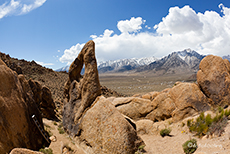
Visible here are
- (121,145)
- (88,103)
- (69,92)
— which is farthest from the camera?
(69,92)

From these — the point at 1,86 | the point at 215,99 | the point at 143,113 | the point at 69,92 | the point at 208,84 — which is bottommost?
the point at 143,113

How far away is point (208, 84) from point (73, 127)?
1110 centimetres

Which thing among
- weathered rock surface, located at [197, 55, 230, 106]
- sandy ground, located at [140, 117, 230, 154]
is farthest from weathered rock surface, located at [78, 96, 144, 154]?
weathered rock surface, located at [197, 55, 230, 106]

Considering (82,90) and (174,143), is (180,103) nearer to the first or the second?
(174,143)

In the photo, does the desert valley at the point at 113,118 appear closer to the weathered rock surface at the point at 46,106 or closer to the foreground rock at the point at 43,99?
the foreground rock at the point at 43,99

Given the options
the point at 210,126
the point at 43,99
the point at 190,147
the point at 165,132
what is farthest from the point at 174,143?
the point at 43,99

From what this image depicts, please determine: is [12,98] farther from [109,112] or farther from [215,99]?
[215,99]

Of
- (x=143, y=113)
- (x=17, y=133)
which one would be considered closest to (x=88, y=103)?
(x=17, y=133)

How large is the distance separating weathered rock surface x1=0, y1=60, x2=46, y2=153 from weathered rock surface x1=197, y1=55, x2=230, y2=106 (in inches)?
504

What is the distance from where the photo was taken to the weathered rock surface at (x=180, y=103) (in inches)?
455

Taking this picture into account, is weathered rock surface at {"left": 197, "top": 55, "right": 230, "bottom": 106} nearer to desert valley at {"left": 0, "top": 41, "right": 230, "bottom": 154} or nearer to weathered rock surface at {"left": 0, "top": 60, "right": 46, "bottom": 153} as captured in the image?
desert valley at {"left": 0, "top": 41, "right": 230, "bottom": 154}

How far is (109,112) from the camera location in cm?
751

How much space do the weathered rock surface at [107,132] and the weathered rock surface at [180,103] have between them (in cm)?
605

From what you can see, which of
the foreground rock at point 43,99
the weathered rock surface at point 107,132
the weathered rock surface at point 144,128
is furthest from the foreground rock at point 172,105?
the foreground rock at point 43,99
